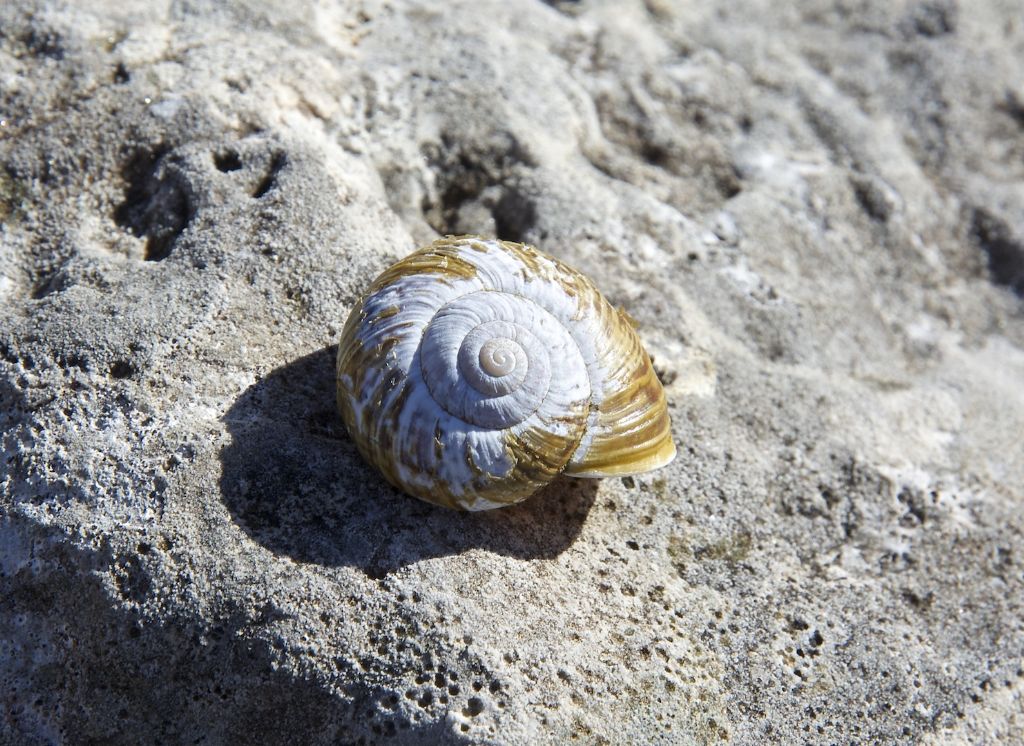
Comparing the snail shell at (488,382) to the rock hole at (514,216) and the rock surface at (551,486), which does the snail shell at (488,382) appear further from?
the rock hole at (514,216)

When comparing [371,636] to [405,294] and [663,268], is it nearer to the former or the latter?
[405,294]

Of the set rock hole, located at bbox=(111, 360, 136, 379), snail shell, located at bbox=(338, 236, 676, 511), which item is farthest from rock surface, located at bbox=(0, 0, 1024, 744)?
snail shell, located at bbox=(338, 236, 676, 511)

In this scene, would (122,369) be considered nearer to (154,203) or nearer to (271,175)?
(154,203)

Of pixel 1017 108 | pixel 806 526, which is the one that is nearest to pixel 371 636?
A: pixel 806 526

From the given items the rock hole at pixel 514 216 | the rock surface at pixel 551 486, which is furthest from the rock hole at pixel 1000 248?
the rock hole at pixel 514 216

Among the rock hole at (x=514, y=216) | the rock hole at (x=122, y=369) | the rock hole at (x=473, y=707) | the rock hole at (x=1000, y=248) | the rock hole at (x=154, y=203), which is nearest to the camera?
the rock hole at (x=473, y=707)

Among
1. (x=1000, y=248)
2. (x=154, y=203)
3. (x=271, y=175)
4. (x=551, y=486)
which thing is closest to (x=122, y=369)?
(x=154, y=203)
